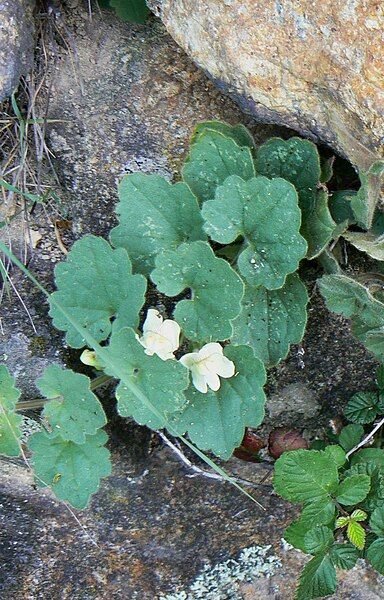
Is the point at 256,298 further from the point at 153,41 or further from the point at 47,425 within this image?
the point at 153,41

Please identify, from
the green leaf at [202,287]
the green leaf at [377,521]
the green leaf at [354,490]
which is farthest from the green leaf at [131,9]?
the green leaf at [377,521]

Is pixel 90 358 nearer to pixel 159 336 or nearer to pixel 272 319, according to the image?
pixel 159 336

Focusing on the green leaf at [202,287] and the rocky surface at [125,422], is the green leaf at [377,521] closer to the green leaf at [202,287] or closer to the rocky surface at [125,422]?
the rocky surface at [125,422]

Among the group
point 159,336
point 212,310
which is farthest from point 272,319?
point 159,336

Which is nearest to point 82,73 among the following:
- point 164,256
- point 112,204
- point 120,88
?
point 120,88

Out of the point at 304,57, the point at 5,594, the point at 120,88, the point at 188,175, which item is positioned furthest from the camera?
the point at 5,594

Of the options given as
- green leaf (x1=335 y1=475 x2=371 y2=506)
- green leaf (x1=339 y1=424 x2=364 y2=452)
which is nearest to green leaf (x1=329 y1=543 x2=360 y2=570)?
green leaf (x1=335 y1=475 x2=371 y2=506)

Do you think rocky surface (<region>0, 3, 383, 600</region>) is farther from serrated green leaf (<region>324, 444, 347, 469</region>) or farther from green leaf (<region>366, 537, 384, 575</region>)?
green leaf (<region>366, 537, 384, 575</region>)
